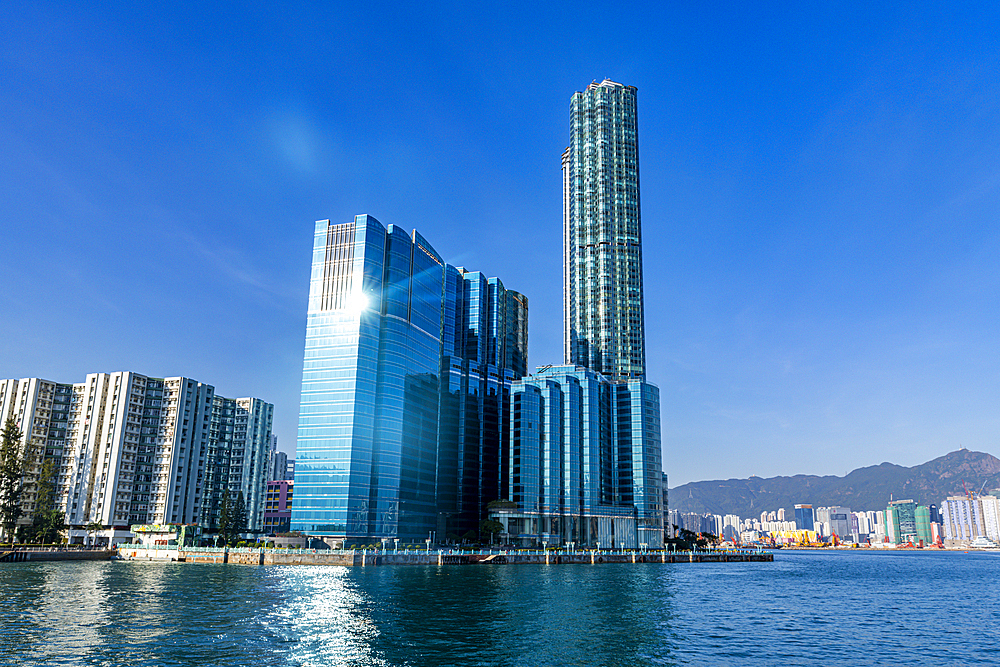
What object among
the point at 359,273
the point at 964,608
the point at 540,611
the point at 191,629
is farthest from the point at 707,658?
the point at 359,273

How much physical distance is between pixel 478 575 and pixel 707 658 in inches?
3297

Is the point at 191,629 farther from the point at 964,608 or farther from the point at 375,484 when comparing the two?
the point at 375,484

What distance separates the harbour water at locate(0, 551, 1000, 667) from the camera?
55094 millimetres

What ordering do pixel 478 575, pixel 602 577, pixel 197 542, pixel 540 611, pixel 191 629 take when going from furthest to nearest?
pixel 197 542 → pixel 602 577 → pixel 478 575 → pixel 540 611 → pixel 191 629

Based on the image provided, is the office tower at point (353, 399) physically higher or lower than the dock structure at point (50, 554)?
higher

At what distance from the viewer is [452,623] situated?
231ft

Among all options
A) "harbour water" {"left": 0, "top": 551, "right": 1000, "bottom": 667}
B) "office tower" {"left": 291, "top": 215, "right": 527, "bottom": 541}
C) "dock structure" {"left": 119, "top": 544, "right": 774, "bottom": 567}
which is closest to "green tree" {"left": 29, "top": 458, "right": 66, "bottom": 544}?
"dock structure" {"left": 119, "top": 544, "right": 774, "bottom": 567}

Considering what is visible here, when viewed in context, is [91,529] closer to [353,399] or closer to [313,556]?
[313,556]

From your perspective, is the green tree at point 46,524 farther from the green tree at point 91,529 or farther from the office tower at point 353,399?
the office tower at point 353,399

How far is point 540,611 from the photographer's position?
82.7 metres

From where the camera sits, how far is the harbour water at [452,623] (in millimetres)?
55094

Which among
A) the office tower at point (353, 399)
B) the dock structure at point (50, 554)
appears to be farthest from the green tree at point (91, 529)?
the office tower at point (353, 399)

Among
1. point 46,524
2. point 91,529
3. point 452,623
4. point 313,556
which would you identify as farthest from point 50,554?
point 452,623

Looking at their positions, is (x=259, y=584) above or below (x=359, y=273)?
below
